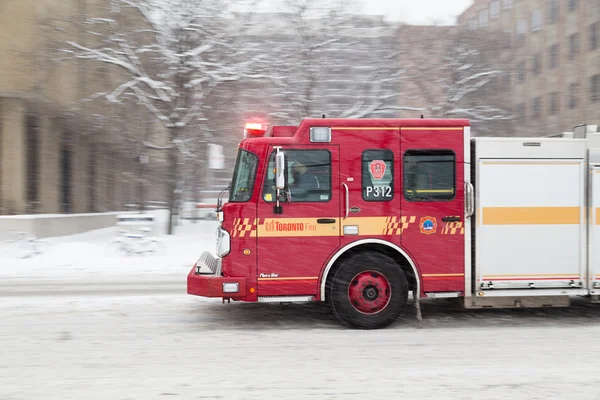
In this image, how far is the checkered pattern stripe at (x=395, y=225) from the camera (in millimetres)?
6758

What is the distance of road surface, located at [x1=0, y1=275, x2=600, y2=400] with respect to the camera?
4.71 m

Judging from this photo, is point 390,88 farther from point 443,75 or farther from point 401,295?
point 401,295

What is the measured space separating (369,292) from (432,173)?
1.67 meters

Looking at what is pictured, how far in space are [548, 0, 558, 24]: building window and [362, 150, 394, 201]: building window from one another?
39839mm

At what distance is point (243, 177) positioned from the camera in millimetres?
6840

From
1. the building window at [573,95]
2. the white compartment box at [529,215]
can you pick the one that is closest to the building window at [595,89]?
the building window at [573,95]

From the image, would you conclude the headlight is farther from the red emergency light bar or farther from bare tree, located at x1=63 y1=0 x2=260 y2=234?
bare tree, located at x1=63 y1=0 x2=260 y2=234

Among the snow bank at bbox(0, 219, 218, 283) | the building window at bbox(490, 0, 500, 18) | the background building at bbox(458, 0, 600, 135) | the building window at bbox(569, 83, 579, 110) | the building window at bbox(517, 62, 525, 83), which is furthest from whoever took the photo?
the building window at bbox(490, 0, 500, 18)

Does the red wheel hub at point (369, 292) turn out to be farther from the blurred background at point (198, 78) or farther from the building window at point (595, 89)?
the building window at point (595, 89)

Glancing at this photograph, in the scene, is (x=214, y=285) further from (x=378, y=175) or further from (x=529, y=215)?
(x=529, y=215)

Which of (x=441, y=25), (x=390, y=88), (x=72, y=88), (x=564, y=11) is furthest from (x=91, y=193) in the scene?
(x=564, y=11)

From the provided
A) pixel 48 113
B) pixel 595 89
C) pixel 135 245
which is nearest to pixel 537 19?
pixel 595 89

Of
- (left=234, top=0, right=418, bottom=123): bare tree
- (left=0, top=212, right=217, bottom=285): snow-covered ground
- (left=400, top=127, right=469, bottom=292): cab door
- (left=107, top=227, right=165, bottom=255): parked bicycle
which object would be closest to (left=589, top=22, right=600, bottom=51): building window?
(left=234, top=0, right=418, bottom=123): bare tree

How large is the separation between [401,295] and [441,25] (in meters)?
17.0
